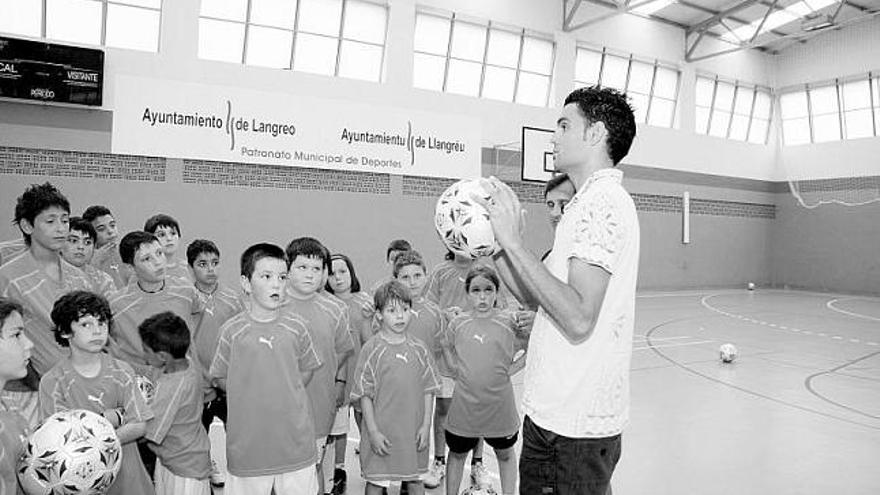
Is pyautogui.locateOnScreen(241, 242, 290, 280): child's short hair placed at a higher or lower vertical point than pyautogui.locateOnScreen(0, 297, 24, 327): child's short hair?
higher

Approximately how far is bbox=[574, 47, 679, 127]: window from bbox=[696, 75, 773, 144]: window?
4.45 feet

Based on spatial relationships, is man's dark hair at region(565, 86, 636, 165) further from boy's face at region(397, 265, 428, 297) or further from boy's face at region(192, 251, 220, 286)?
boy's face at region(192, 251, 220, 286)

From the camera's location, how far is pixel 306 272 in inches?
139

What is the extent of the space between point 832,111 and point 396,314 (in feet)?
69.9

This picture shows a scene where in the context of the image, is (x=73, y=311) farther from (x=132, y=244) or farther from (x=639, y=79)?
(x=639, y=79)

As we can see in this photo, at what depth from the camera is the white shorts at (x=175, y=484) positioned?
2900 mm

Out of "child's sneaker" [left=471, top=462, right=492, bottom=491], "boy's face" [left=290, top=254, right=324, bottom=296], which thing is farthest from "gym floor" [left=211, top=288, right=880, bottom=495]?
"boy's face" [left=290, top=254, right=324, bottom=296]

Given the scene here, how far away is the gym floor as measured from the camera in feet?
14.3

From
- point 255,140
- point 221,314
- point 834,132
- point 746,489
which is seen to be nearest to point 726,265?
point 834,132

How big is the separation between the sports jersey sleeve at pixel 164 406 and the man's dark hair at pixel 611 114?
2.12m

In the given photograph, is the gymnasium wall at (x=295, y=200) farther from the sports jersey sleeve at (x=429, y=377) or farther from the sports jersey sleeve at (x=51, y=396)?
the sports jersey sleeve at (x=429, y=377)

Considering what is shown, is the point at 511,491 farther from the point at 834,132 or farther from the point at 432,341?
the point at 834,132

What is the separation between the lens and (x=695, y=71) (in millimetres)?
19391

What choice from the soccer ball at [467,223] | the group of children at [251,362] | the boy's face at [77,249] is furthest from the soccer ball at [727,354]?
the boy's face at [77,249]
